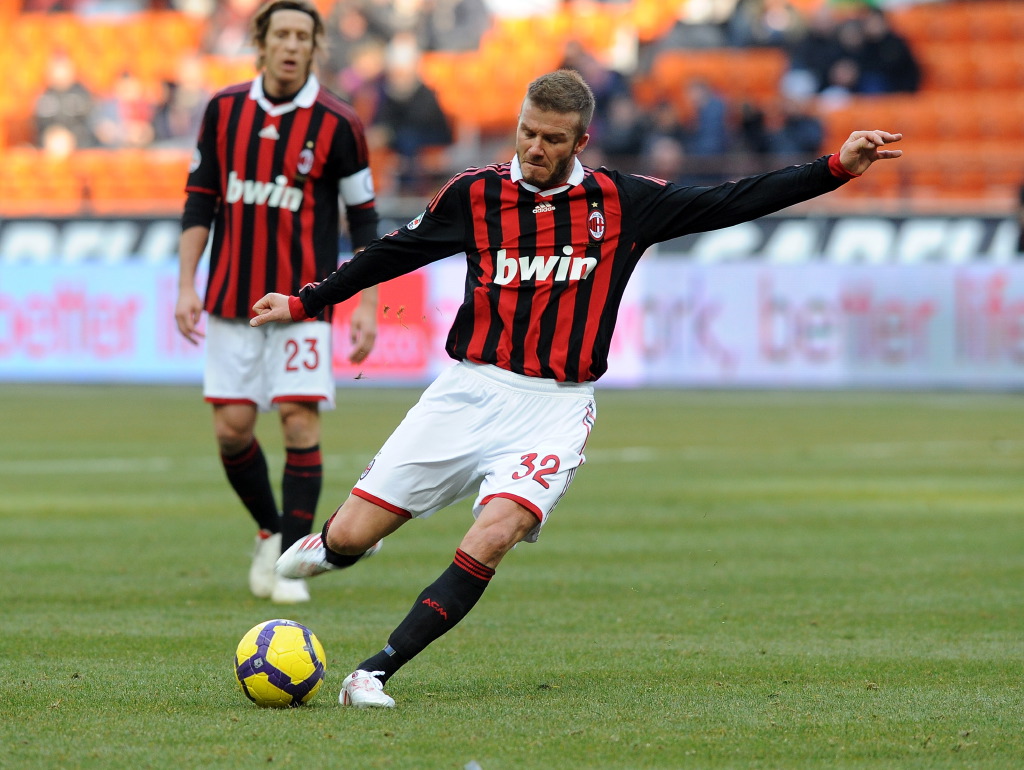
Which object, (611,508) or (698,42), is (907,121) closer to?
(698,42)

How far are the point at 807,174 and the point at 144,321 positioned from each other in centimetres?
1853

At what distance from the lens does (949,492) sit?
1177 centimetres

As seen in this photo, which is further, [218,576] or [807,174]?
[218,576]

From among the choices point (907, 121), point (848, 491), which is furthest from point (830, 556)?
point (907, 121)

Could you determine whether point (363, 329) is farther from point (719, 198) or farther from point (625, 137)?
point (625, 137)

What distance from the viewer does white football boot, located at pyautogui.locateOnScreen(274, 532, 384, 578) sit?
5301 mm

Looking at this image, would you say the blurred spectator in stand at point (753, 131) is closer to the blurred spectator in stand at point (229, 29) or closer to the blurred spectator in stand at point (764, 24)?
the blurred spectator in stand at point (764, 24)

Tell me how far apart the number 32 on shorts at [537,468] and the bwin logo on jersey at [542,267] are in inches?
23.1

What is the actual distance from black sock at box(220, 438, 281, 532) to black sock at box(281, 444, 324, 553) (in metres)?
0.28

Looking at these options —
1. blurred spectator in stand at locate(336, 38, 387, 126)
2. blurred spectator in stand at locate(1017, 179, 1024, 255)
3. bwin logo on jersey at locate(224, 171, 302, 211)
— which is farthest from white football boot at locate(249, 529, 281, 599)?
blurred spectator in stand at locate(336, 38, 387, 126)

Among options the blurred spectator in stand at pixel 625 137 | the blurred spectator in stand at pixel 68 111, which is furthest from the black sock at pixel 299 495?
the blurred spectator in stand at pixel 68 111

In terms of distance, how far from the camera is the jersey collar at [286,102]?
742cm

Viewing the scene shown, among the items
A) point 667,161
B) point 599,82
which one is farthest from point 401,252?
point 599,82

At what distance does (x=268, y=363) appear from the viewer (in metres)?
7.35
